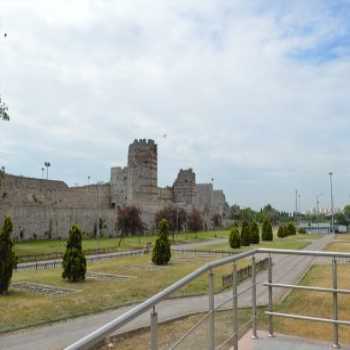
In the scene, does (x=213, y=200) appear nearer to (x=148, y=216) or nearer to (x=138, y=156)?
(x=138, y=156)

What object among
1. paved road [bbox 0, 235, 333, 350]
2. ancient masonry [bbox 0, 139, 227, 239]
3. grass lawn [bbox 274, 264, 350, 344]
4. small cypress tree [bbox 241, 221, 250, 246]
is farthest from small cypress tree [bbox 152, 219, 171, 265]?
ancient masonry [bbox 0, 139, 227, 239]

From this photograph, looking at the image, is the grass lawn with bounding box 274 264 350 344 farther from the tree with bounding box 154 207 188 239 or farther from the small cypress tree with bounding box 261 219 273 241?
the tree with bounding box 154 207 188 239

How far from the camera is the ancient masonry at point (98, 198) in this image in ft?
136

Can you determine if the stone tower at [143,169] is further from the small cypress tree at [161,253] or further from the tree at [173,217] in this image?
the small cypress tree at [161,253]

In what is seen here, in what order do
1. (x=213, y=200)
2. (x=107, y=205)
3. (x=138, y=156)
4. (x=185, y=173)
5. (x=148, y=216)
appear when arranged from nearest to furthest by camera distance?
(x=148, y=216) < (x=107, y=205) < (x=138, y=156) < (x=185, y=173) < (x=213, y=200)

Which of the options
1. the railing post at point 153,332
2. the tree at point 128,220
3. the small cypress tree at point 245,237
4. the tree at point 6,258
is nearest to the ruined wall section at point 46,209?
the tree at point 128,220

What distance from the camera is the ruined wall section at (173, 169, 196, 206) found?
9169 cm

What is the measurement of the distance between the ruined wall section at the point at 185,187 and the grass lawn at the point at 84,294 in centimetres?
7216

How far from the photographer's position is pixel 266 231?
132 ft

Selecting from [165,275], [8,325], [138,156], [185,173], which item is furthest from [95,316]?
[185,173]

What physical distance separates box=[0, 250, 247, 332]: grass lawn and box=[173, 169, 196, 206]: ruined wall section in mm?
72163

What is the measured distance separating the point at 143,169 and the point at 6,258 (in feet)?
208

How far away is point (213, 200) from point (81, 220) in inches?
2383

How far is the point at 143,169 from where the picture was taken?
7706 centimetres
